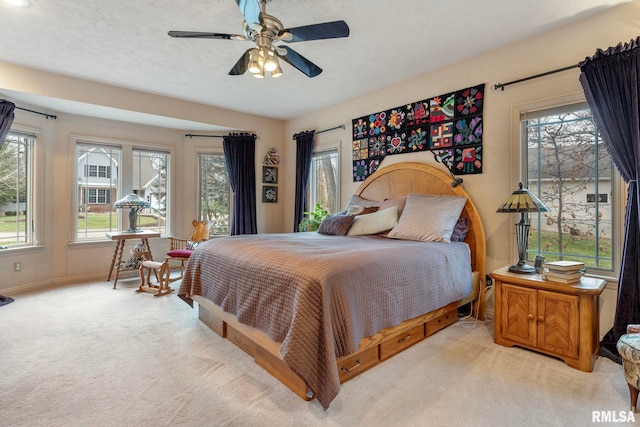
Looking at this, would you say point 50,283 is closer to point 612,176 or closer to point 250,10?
point 250,10

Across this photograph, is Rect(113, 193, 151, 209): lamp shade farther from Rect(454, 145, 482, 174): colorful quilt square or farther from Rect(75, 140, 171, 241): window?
Rect(454, 145, 482, 174): colorful quilt square

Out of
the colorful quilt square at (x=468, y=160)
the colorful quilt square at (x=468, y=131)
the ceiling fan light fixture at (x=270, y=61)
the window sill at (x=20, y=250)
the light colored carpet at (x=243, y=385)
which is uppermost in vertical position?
the ceiling fan light fixture at (x=270, y=61)

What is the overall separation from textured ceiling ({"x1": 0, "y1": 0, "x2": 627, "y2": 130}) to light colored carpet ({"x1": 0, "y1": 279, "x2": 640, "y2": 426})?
2610mm

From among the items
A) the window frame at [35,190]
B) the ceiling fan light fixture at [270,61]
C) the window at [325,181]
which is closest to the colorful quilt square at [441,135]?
the window at [325,181]

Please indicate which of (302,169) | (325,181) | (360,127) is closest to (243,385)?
(360,127)

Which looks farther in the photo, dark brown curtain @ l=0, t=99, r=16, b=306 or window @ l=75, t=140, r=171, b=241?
window @ l=75, t=140, r=171, b=241

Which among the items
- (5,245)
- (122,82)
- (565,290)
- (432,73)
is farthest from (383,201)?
(5,245)

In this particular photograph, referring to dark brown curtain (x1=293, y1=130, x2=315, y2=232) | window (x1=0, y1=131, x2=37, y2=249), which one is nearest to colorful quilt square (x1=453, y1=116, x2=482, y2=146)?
dark brown curtain (x1=293, y1=130, x2=315, y2=232)

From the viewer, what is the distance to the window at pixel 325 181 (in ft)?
16.0

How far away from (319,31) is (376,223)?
1891 mm

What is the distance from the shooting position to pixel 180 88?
4.09 m

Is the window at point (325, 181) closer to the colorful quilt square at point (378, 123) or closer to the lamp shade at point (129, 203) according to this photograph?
the colorful quilt square at point (378, 123)

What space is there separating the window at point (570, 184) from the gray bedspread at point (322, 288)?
909 mm

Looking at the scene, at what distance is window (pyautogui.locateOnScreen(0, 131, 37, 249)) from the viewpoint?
3.85 m
